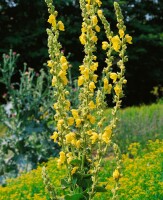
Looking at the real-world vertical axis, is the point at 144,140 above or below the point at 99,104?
below

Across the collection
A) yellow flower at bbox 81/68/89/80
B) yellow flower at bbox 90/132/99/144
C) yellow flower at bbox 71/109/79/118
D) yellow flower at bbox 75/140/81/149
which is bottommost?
yellow flower at bbox 75/140/81/149

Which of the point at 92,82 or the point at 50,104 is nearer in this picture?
the point at 92,82

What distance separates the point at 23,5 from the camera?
1938 centimetres

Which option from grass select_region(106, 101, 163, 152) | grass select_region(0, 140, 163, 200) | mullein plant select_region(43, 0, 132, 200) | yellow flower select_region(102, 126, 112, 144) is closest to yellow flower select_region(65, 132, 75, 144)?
mullein plant select_region(43, 0, 132, 200)

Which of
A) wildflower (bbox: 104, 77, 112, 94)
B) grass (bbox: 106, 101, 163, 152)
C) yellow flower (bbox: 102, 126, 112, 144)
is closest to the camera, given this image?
yellow flower (bbox: 102, 126, 112, 144)

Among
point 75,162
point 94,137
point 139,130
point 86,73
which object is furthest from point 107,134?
point 139,130

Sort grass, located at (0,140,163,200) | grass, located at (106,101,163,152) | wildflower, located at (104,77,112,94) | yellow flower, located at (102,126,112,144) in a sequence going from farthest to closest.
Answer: grass, located at (106,101,163,152) → grass, located at (0,140,163,200) → wildflower, located at (104,77,112,94) → yellow flower, located at (102,126,112,144)

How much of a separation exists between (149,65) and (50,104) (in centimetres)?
1167

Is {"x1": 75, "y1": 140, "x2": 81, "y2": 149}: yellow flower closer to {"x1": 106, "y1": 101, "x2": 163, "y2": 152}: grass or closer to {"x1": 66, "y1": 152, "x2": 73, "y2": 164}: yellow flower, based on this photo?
{"x1": 66, "y1": 152, "x2": 73, "y2": 164}: yellow flower

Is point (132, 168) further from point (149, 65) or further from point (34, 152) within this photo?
point (149, 65)

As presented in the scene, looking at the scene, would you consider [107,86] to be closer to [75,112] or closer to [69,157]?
[75,112]

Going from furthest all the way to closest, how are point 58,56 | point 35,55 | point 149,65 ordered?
point 149,65 < point 35,55 < point 58,56

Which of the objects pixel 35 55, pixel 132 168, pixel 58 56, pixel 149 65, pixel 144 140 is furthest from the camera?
pixel 149 65

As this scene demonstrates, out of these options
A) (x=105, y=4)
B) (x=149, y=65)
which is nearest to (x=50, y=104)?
(x=105, y=4)
